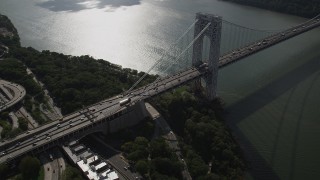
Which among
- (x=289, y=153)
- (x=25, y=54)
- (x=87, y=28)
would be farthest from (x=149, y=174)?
(x=87, y=28)

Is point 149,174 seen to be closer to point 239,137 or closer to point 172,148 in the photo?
point 172,148

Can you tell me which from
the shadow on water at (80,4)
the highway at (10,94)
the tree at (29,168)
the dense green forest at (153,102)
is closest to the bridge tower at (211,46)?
the dense green forest at (153,102)

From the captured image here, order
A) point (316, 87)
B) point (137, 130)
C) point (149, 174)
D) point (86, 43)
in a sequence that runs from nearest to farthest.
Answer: point (149, 174), point (137, 130), point (316, 87), point (86, 43)

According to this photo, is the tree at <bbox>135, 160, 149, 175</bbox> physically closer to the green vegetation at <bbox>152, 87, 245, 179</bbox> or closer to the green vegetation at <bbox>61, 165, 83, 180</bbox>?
the green vegetation at <bbox>152, 87, 245, 179</bbox>

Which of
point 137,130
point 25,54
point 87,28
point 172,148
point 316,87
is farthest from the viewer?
point 87,28

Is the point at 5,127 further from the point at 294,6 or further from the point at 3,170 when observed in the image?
the point at 294,6

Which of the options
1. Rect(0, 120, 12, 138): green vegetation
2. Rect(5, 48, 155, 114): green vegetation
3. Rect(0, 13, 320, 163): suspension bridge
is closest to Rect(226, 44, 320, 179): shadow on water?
Rect(0, 13, 320, 163): suspension bridge
